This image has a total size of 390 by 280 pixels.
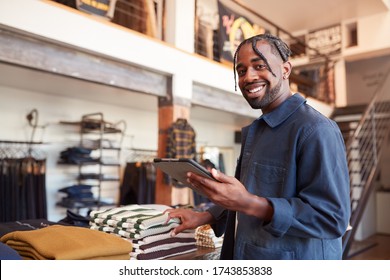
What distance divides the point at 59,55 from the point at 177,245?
2199 mm

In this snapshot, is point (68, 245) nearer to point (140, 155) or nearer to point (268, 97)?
→ point (268, 97)

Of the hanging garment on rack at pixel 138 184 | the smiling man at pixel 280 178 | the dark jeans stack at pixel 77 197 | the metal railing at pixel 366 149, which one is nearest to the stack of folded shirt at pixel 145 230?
the smiling man at pixel 280 178

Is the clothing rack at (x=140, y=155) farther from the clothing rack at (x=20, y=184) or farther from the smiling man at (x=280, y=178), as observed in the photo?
the smiling man at (x=280, y=178)

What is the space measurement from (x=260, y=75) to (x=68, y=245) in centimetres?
79

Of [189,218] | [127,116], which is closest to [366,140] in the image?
[127,116]

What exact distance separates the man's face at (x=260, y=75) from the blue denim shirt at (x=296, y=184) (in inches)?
1.9

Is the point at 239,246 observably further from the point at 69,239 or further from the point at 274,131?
the point at 69,239

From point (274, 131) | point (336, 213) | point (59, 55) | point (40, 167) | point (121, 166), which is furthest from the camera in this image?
point (121, 166)

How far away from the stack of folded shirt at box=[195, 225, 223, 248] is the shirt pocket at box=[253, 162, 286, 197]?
2.03 feet

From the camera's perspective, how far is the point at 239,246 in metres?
1.07

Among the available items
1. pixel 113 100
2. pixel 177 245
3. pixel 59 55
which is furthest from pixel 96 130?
pixel 177 245

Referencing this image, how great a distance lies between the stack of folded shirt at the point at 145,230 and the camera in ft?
4.47

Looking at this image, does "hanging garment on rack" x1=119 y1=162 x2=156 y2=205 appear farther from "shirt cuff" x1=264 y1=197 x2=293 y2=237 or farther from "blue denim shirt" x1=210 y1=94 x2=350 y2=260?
"shirt cuff" x1=264 y1=197 x2=293 y2=237

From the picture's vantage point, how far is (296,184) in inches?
37.8
